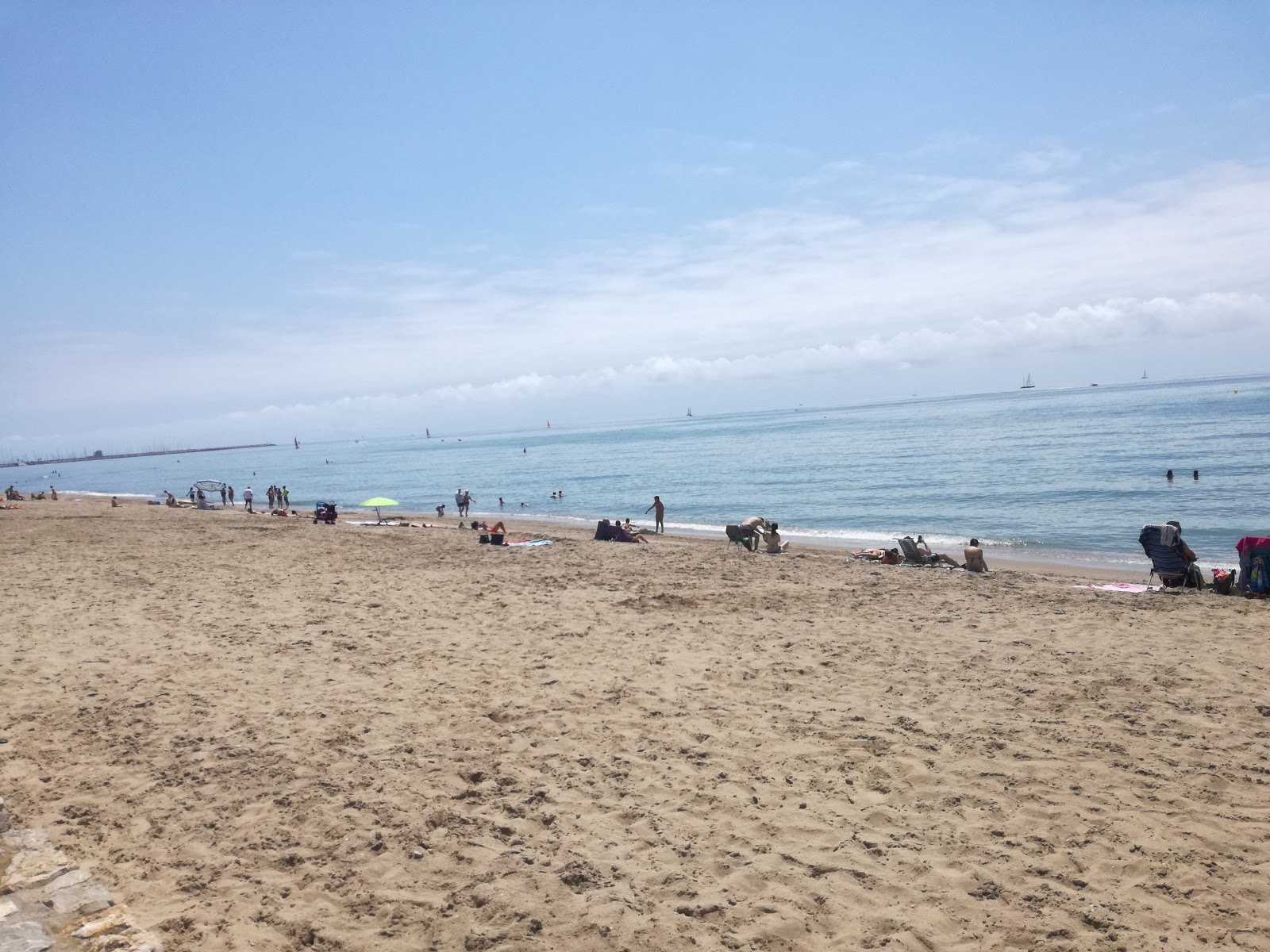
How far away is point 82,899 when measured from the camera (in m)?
4.33

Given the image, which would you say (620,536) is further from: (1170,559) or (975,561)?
(1170,559)

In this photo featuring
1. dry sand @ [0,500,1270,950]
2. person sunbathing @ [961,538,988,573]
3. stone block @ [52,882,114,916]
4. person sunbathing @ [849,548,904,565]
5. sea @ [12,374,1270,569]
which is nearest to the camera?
stone block @ [52,882,114,916]

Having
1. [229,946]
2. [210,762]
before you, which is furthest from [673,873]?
[210,762]

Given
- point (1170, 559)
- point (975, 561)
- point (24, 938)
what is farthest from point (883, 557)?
point (24, 938)

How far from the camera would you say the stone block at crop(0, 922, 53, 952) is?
3.73 metres

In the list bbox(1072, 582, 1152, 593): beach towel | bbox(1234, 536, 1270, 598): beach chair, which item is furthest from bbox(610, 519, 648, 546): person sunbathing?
bbox(1234, 536, 1270, 598): beach chair

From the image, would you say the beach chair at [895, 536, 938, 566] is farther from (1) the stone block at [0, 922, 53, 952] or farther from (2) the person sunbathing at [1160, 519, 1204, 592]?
(1) the stone block at [0, 922, 53, 952]

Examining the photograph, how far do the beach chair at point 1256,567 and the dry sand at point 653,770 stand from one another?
1224mm

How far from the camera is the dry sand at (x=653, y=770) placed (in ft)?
14.5

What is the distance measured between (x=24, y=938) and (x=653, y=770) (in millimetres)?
4052

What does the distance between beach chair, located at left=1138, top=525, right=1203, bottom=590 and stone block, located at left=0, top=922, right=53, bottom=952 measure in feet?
52.0

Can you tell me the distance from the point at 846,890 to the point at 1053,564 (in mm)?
20047

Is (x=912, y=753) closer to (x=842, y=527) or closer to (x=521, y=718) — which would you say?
(x=521, y=718)

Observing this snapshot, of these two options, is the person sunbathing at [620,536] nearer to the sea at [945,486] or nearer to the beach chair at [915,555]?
the beach chair at [915,555]
